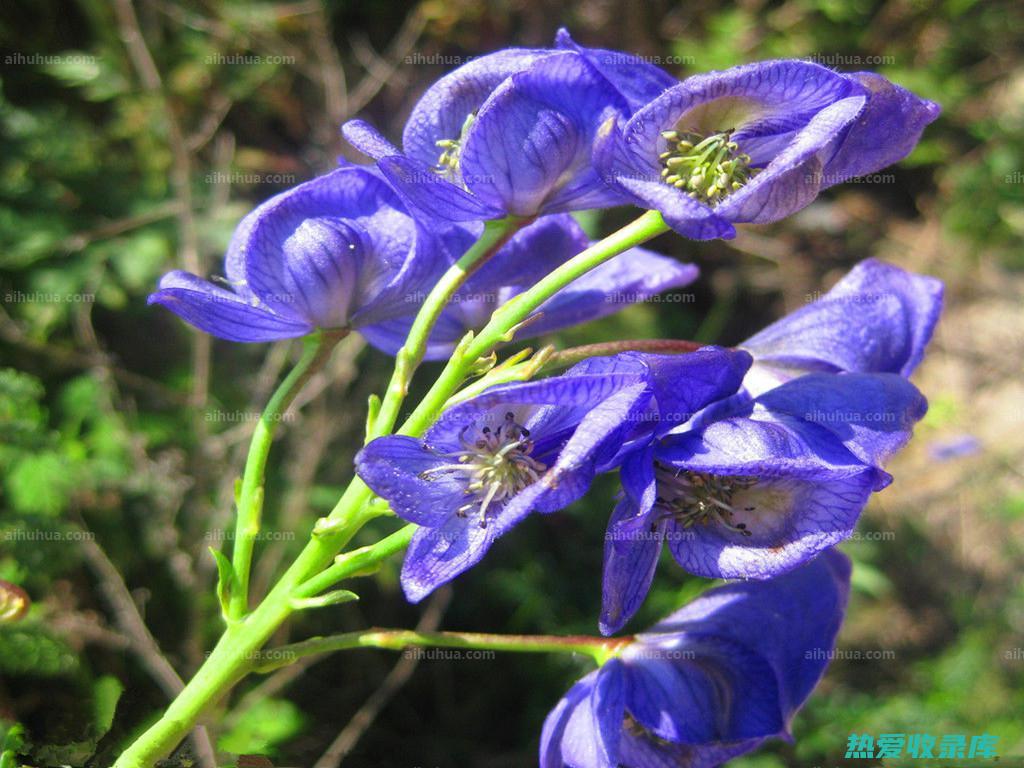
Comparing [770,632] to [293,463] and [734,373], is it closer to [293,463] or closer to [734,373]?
[734,373]

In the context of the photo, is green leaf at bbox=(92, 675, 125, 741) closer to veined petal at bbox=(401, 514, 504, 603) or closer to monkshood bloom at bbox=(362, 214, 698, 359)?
veined petal at bbox=(401, 514, 504, 603)

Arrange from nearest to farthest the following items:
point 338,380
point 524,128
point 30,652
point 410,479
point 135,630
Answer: point 410,479 → point 524,128 → point 30,652 → point 135,630 → point 338,380

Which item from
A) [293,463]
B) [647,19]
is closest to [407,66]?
[647,19]

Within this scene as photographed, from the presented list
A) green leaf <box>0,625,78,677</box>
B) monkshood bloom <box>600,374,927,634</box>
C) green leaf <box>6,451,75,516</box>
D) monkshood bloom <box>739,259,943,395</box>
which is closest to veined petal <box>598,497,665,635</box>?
monkshood bloom <box>600,374,927,634</box>

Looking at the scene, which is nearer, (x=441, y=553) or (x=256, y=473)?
(x=441, y=553)

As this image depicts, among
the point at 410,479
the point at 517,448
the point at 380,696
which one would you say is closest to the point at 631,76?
the point at 517,448

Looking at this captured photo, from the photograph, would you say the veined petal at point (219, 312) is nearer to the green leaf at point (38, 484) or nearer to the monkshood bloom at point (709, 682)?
the monkshood bloom at point (709, 682)

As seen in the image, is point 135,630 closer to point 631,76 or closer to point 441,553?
point 441,553
